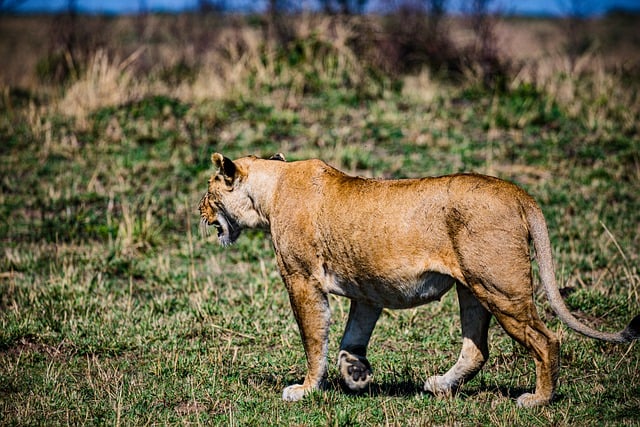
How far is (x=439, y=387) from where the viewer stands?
610 cm

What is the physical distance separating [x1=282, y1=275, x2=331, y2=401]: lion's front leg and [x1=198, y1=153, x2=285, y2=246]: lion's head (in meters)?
0.84

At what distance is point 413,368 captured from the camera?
695cm

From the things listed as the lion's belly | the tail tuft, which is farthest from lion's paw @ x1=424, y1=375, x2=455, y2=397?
the tail tuft

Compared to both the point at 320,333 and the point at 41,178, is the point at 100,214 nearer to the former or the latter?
the point at 41,178

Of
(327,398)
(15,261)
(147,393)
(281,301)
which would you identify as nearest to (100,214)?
(15,261)

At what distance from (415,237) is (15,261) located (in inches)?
247

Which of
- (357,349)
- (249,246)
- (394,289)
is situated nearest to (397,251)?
(394,289)

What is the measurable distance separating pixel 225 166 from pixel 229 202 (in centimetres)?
35

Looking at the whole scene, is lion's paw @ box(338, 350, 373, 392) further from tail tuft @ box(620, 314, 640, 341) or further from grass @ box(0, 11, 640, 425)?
tail tuft @ box(620, 314, 640, 341)

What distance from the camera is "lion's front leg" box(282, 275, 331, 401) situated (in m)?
6.14

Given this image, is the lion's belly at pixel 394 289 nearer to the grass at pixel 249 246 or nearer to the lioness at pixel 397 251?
the lioness at pixel 397 251

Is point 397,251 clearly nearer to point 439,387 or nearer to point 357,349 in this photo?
point 357,349

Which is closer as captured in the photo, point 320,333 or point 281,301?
point 320,333

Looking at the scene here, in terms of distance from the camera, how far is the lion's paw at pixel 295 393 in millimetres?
6172
